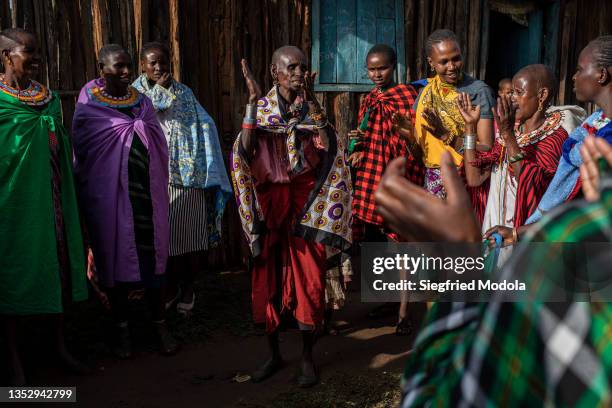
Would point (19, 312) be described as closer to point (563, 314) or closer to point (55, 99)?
point (55, 99)

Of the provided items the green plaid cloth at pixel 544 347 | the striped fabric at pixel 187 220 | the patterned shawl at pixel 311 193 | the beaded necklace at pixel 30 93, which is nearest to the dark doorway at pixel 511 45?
the patterned shawl at pixel 311 193

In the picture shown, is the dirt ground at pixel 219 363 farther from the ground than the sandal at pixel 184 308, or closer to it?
closer to it

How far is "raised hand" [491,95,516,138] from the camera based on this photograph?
2.90m

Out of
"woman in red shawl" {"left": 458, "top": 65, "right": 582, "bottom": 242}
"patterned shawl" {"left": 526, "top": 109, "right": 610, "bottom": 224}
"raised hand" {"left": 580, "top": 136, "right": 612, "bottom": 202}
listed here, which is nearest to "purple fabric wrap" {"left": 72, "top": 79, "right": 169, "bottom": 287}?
"woman in red shawl" {"left": 458, "top": 65, "right": 582, "bottom": 242}

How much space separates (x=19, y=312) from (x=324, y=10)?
4.51 m

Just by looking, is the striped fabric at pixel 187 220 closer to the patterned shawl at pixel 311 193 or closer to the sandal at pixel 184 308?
the sandal at pixel 184 308

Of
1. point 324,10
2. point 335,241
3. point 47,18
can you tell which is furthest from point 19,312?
point 324,10

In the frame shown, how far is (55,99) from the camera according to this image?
3768 millimetres

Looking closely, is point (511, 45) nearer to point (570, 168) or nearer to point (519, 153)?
point (519, 153)

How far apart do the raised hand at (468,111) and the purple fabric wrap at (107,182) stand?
229 centimetres

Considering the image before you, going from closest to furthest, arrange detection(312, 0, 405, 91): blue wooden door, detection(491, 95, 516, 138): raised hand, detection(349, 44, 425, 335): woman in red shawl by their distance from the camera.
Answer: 1. detection(491, 95, 516, 138): raised hand
2. detection(349, 44, 425, 335): woman in red shawl
3. detection(312, 0, 405, 91): blue wooden door

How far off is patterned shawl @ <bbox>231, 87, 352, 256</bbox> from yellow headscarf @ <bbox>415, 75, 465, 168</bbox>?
0.82 m

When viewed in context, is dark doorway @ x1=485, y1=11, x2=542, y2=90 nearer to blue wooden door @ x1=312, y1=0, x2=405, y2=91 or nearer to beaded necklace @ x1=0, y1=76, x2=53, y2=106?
blue wooden door @ x1=312, y1=0, x2=405, y2=91

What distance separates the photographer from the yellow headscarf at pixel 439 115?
3.89 meters
